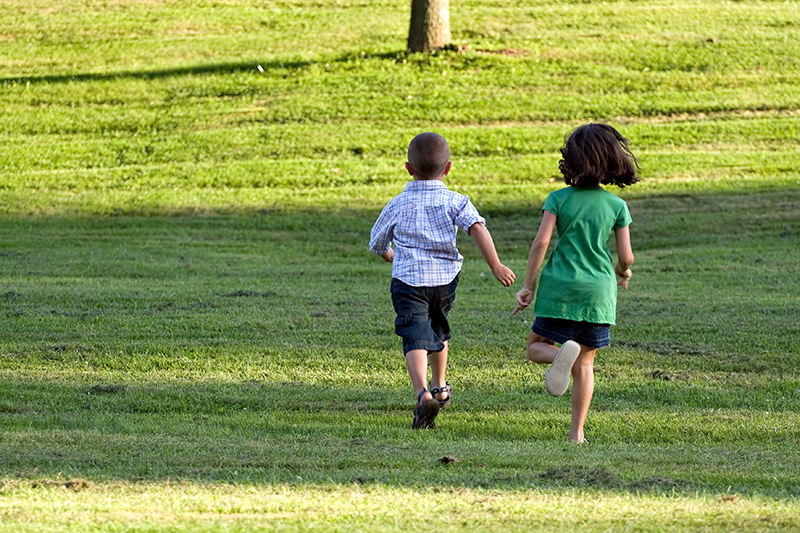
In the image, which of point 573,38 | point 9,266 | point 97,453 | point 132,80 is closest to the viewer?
point 97,453

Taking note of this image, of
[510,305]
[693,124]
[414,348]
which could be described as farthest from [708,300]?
[693,124]

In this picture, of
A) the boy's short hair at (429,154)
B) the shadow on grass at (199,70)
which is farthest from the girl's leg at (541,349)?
the shadow on grass at (199,70)

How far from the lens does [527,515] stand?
352 cm

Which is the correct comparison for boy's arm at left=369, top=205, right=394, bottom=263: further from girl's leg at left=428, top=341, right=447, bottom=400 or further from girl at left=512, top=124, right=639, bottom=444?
girl at left=512, top=124, right=639, bottom=444

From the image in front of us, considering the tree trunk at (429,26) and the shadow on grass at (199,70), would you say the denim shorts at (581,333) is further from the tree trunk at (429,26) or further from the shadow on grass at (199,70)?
the shadow on grass at (199,70)

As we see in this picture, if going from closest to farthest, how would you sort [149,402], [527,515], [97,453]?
1. [527,515]
2. [97,453]
3. [149,402]

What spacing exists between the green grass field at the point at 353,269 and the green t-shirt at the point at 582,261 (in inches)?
29.2

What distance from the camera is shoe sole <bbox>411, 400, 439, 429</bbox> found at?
5.34 meters

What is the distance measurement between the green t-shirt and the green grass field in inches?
29.2

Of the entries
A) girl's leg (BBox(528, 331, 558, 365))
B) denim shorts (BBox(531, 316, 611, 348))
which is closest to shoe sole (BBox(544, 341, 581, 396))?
denim shorts (BBox(531, 316, 611, 348))

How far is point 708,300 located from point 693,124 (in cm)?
1206

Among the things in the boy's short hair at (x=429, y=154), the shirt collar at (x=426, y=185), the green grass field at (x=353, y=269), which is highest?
the boy's short hair at (x=429, y=154)

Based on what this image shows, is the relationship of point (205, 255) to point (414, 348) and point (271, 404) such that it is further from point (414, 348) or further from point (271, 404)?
point (414, 348)

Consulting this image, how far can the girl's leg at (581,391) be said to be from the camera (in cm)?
518
